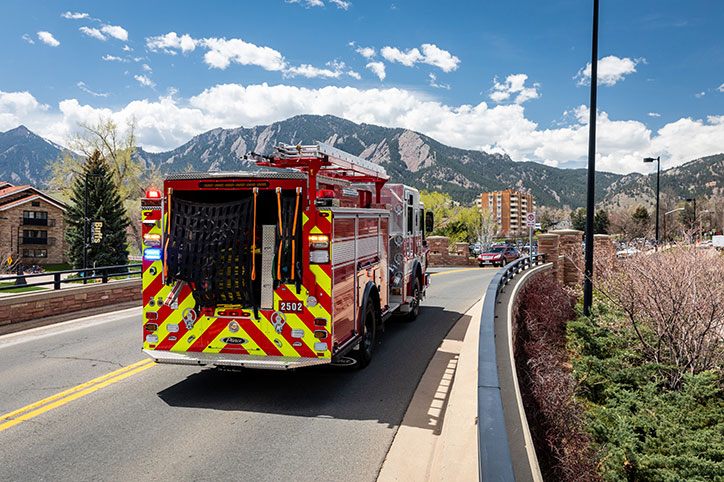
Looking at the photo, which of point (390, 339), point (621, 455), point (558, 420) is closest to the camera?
point (621, 455)

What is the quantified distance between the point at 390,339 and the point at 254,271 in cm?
468

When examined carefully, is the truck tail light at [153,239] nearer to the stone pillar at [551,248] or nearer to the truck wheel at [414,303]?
the truck wheel at [414,303]

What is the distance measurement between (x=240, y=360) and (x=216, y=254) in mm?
1397

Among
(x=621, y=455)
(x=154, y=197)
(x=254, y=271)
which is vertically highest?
(x=154, y=197)

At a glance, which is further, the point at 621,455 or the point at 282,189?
the point at 621,455

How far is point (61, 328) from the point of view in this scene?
1169cm

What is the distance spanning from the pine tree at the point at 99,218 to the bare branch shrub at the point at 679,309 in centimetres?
4303

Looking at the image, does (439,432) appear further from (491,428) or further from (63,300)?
(63,300)

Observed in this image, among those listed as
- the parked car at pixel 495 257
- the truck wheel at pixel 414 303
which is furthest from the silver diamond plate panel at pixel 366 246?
the parked car at pixel 495 257

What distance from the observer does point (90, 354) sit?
9.09 meters

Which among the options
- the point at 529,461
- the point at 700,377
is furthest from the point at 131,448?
the point at 700,377

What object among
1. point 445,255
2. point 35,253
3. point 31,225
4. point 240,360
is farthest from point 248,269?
point 35,253

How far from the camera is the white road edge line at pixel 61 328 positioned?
10469 millimetres

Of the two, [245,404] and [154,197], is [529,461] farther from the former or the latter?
[154,197]
